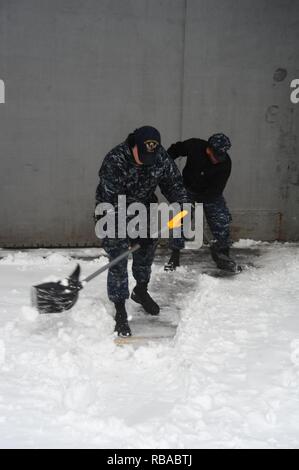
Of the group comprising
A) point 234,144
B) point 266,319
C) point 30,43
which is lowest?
point 266,319

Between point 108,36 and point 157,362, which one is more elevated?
point 108,36

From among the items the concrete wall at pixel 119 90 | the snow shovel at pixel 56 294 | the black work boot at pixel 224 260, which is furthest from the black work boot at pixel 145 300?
the concrete wall at pixel 119 90

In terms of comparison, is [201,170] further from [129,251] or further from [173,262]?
[129,251]

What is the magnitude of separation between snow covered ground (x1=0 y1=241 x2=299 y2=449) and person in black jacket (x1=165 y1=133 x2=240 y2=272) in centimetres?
65

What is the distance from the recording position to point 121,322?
165 inches

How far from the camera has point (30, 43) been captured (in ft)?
20.0

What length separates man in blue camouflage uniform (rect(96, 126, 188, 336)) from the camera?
13.1ft

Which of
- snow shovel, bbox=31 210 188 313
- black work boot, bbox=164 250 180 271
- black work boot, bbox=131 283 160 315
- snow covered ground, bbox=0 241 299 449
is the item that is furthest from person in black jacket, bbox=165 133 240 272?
snow shovel, bbox=31 210 188 313

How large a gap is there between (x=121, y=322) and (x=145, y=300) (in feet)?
1.71

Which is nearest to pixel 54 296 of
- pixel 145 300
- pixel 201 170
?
pixel 145 300
